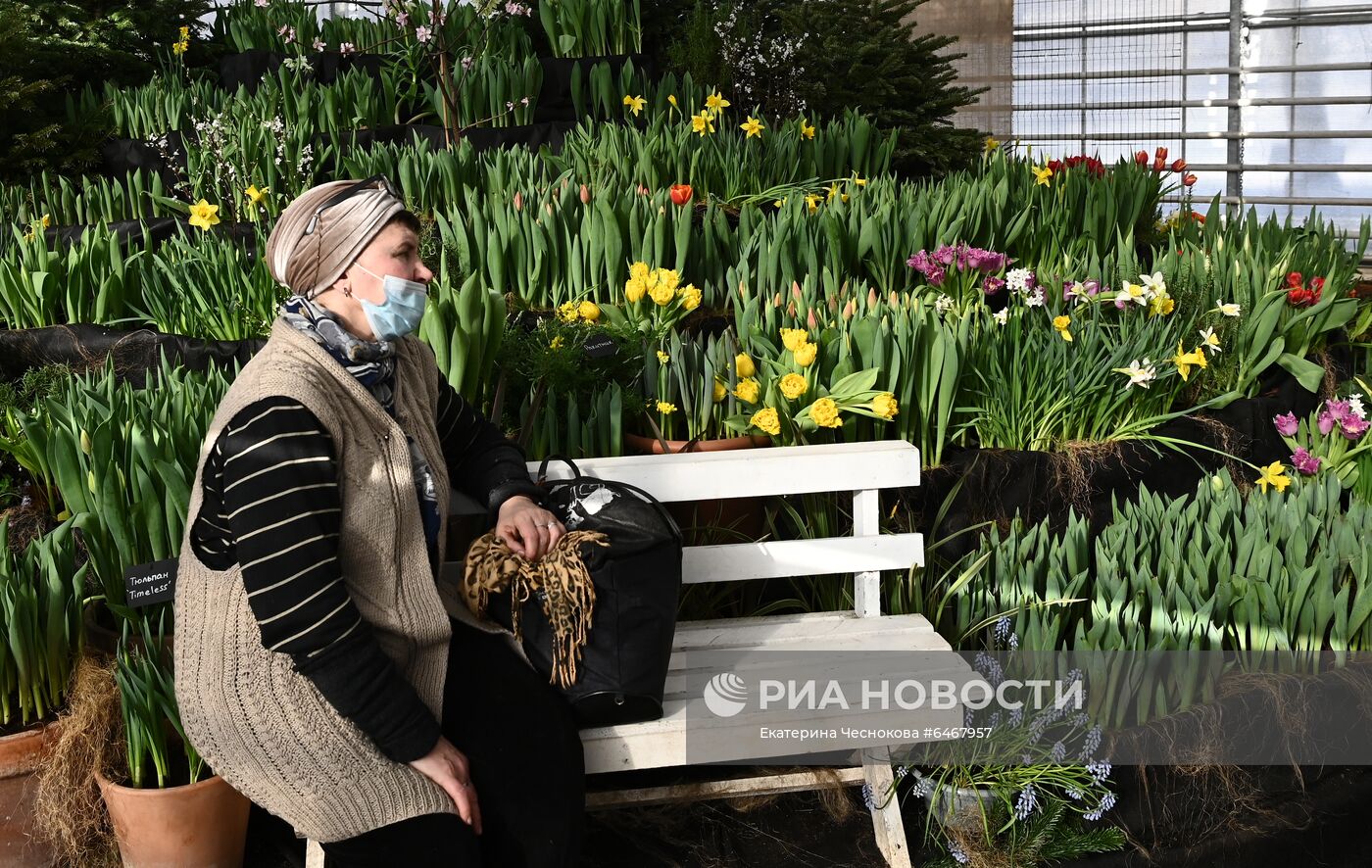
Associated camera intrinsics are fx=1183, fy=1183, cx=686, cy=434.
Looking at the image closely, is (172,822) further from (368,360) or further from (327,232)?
(327,232)

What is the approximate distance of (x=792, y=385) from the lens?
2.44m

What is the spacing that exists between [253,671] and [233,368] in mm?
1496

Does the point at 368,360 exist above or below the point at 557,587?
above

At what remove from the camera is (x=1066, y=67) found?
33.4 feet

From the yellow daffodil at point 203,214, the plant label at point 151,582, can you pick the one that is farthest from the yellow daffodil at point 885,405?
the yellow daffodil at point 203,214

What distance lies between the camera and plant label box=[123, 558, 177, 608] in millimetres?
1872

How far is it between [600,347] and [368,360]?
0.92 metres

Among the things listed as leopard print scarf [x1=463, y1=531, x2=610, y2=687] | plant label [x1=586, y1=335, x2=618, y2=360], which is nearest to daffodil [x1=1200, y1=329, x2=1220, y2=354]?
plant label [x1=586, y1=335, x2=618, y2=360]

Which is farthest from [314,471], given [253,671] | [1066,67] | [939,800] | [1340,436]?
[1066,67]

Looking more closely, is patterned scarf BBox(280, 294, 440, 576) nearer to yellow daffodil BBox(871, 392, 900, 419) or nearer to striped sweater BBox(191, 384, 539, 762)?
striped sweater BBox(191, 384, 539, 762)

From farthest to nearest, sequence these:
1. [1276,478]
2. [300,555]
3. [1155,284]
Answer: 1. [1155,284]
2. [1276,478]
3. [300,555]

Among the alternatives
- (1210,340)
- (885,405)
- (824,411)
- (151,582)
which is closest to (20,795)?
(151,582)

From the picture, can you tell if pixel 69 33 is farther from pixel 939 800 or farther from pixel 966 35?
pixel 966 35

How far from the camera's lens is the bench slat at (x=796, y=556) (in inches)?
A: 85.7
